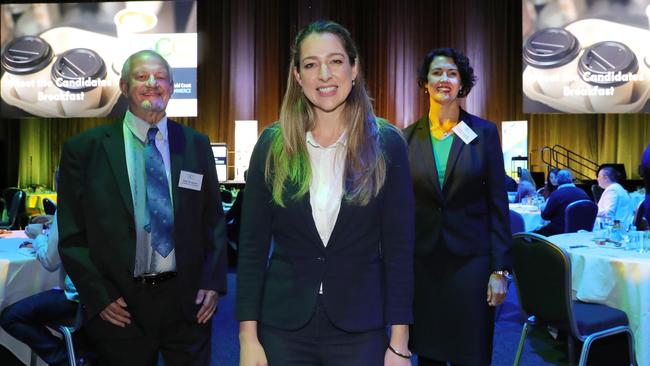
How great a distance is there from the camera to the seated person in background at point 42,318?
2719 millimetres

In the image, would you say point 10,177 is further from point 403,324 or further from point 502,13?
point 403,324

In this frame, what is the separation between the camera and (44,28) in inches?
446

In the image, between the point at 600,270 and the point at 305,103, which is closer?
the point at 305,103

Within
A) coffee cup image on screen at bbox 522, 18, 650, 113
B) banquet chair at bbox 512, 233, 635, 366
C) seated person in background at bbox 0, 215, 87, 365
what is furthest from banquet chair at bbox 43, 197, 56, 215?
coffee cup image on screen at bbox 522, 18, 650, 113

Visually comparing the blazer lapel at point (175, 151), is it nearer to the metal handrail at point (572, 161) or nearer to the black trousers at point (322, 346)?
the black trousers at point (322, 346)

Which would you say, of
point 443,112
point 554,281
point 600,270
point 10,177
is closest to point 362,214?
point 443,112

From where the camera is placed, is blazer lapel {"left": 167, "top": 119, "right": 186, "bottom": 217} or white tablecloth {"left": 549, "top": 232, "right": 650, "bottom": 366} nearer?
blazer lapel {"left": 167, "top": 119, "right": 186, "bottom": 217}

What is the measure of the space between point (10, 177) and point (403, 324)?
1670 centimetres

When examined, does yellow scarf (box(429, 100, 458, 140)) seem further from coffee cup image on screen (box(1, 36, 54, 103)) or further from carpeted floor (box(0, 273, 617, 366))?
coffee cup image on screen (box(1, 36, 54, 103))

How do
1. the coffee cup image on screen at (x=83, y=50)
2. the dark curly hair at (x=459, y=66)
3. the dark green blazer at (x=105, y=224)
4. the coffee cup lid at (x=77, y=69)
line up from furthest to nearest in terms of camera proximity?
the coffee cup lid at (x=77, y=69) → the coffee cup image on screen at (x=83, y=50) → the dark curly hair at (x=459, y=66) → the dark green blazer at (x=105, y=224)

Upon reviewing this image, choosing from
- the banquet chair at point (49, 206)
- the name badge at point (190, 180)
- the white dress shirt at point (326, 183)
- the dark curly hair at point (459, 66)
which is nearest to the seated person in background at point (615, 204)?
the dark curly hair at point (459, 66)

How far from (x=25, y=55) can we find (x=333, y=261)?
11783 millimetres

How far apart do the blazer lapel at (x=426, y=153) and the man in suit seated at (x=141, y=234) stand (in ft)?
2.67

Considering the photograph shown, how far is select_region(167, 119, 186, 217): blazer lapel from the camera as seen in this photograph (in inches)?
79.1
